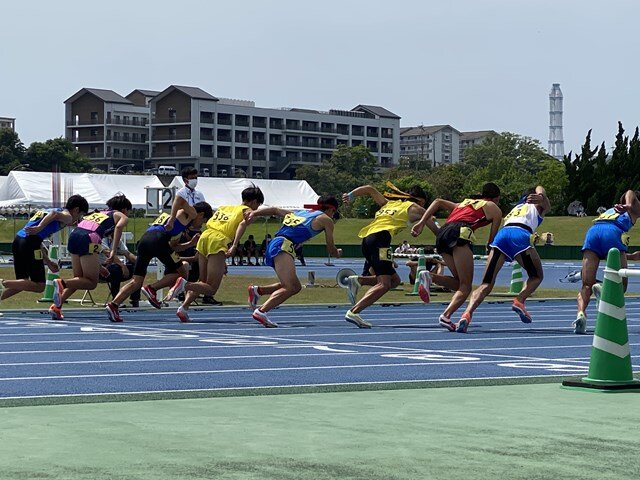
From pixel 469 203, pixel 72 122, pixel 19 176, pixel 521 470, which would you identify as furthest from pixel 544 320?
pixel 72 122

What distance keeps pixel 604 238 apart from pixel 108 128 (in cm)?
15251

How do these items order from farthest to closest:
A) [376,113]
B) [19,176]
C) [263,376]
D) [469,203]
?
[376,113], [19,176], [469,203], [263,376]

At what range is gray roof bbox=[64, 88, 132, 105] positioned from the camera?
168 m

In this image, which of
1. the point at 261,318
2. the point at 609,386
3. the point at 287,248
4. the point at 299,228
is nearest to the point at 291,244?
the point at 287,248

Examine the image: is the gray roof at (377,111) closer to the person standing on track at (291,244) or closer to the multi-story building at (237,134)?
the multi-story building at (237,134)

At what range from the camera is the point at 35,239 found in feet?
62.7

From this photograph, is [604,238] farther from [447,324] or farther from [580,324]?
[447,324]

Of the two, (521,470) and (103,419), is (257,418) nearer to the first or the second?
(103,419)

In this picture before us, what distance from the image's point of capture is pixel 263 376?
10938 millimetres

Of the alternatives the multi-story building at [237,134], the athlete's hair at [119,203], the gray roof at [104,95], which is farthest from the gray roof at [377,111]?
the athlete's hair at [119,203]

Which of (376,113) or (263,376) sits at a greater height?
(376,113)

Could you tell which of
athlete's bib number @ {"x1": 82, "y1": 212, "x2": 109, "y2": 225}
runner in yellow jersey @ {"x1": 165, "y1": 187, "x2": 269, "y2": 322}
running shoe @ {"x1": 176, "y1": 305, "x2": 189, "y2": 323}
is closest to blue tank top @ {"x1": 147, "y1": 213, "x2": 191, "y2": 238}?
runner in yellow jersey @ {"x1": 165, "y1": 187, "x2": 269, "y2": 322}

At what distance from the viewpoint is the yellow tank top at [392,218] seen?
17562mm

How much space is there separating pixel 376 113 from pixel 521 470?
180 meters
